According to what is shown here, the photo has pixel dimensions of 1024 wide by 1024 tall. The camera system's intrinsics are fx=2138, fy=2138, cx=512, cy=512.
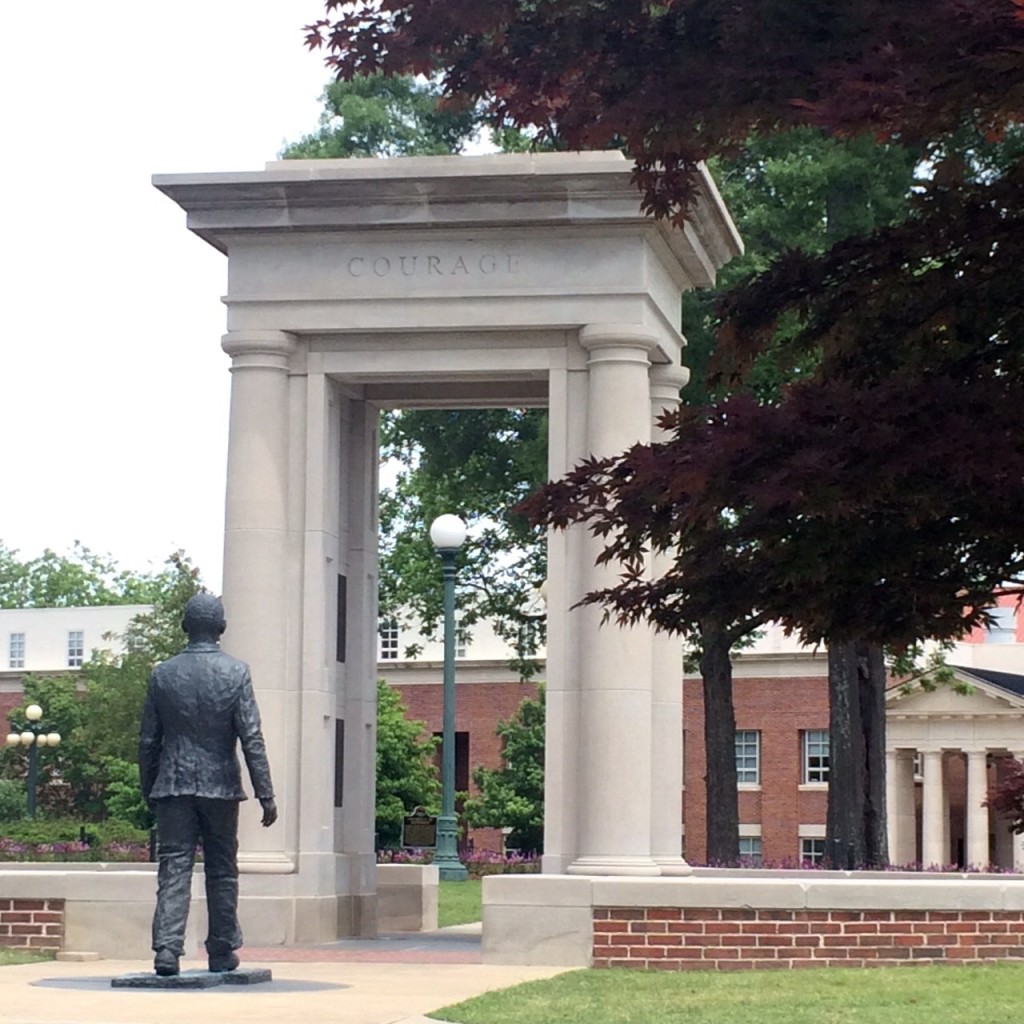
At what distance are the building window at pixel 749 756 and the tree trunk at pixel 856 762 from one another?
28.4 m

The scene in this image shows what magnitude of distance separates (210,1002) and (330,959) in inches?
202

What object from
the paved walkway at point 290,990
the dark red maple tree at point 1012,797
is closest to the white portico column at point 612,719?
the paved walkway at point 290,990

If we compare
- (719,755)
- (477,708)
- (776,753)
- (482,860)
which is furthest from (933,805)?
(719,755)

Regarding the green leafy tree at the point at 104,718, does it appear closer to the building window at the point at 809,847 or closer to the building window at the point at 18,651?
the building window at the point at 18,651

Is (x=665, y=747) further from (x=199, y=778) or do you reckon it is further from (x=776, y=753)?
(x=776, y=753)

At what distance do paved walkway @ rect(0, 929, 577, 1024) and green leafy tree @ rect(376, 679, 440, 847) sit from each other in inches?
1373

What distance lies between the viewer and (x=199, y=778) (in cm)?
1352

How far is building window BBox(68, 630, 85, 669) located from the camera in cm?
8550

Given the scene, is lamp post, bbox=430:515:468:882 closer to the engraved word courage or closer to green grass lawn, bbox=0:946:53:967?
the engraved word courage

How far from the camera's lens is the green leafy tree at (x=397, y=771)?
5366 centimetres

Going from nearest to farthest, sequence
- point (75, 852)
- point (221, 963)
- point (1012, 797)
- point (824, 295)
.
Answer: point (1012, 797) → point (824, 295) → point (221, 963) → point (75, 852)

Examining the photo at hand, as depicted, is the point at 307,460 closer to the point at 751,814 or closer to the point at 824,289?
the point at 824,289

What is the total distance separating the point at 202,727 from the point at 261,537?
20.1 feet

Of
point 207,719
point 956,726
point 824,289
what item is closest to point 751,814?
point 956,726
